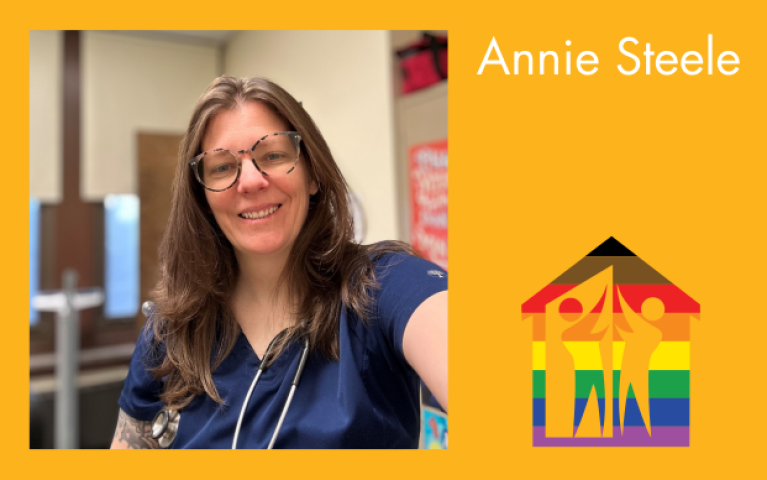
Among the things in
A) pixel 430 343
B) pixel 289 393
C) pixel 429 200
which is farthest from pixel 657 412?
pixel 429 200

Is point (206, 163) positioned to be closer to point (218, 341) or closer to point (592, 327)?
point (218, 341)

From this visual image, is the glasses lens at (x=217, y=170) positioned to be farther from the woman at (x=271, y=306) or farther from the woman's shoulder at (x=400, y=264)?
the woman's shoulder at (x=400, y=264)

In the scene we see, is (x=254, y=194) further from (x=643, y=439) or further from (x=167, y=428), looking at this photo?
(x=643, y=439)

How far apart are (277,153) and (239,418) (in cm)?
46

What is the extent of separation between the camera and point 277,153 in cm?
92

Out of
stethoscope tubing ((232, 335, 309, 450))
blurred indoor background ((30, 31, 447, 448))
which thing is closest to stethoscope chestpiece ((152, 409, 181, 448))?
stethoscope tubing ((232, 335, 309, 450))

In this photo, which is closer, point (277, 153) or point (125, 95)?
point (277, 153)

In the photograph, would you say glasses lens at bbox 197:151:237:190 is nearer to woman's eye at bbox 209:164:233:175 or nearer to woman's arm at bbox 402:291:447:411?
woman's eye at bbox 209:164:233:175

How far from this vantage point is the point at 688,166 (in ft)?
2.02

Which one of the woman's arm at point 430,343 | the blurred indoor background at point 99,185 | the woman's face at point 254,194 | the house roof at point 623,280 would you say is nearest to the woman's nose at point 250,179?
the woman's face at point 254,194

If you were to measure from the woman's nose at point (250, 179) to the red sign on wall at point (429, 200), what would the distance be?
0.91m

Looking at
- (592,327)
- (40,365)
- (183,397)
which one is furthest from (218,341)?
(40,365)

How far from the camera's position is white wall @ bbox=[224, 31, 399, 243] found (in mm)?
1917

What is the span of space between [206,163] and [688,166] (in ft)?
2.55
